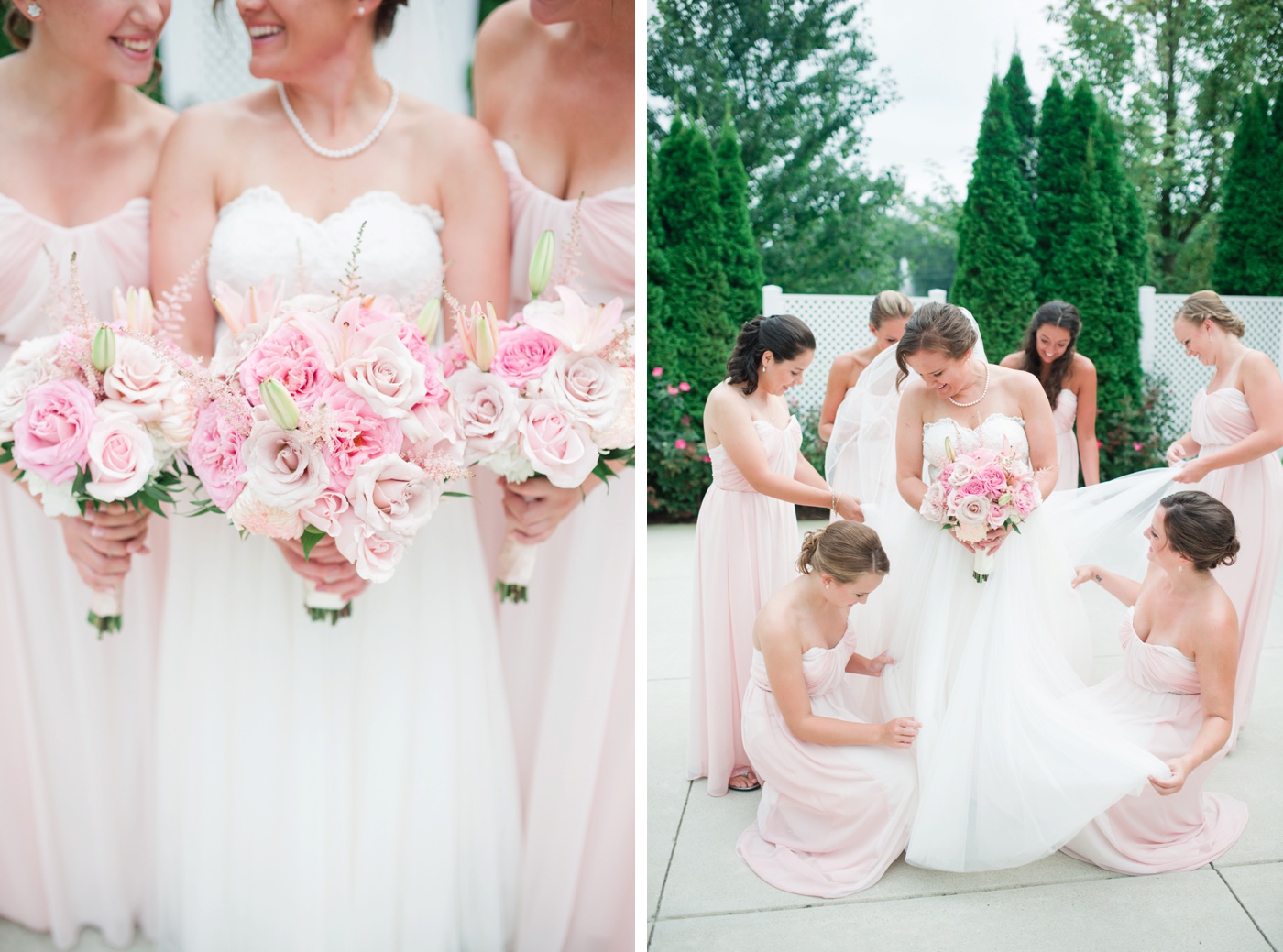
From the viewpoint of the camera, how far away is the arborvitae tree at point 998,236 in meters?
7.80

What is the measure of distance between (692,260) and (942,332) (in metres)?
4.85

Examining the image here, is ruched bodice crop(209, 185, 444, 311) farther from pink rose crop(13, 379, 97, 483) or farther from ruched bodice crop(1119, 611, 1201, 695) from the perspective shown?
ruched bodice crop(1119, 611, 1201, 695)

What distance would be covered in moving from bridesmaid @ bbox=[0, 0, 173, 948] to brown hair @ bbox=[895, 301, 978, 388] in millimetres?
1907

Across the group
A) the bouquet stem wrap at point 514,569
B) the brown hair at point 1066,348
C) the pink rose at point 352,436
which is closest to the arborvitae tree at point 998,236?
the brown hair at point 1066,348

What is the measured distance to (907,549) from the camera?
2926mm

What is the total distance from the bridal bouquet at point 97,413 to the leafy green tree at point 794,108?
7033 mm

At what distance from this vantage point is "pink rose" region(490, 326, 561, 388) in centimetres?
193

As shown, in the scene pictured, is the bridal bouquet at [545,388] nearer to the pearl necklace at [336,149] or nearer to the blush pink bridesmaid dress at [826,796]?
the pearl necklace at [336,149]

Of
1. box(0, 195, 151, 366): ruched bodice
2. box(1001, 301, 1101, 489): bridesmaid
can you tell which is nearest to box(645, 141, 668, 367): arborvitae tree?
box(1001, 301, 1101, 489): bridesmaid

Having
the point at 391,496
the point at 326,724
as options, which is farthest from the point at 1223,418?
the point at 326,724

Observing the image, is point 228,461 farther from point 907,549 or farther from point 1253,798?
point 1253,798

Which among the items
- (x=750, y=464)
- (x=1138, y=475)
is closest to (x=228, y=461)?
(x=750, y=464)

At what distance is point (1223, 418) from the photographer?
3262 mm

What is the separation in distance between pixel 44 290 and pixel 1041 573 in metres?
2.66
